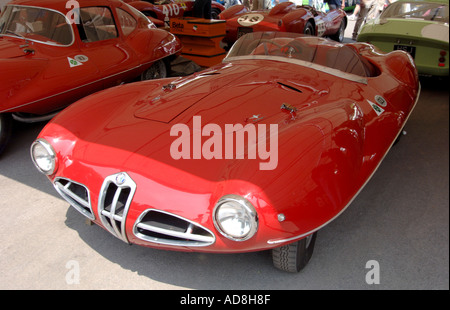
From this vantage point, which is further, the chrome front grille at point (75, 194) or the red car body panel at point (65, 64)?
the red car body panel at point (65, 64)

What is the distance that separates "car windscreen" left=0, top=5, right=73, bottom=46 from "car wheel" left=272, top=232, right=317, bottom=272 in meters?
3.16

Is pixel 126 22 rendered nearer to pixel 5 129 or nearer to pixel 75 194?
pixel 5 129

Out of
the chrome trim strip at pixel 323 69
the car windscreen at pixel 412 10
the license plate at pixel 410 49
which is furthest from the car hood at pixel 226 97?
the car windscreen at pixel 412 10

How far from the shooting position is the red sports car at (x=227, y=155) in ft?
5.66

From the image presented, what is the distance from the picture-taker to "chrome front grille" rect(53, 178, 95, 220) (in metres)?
2.07

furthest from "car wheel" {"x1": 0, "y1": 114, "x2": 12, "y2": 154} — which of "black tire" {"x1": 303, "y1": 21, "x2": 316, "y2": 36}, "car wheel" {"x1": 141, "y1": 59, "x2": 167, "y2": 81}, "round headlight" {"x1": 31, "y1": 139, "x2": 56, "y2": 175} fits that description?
"black tire" {"x1": 303, "y1": 21, "x2": 316, "y2": 36}

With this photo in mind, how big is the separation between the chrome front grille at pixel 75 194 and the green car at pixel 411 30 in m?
3.83

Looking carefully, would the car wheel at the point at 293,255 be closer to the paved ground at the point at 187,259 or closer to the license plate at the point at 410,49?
the paved ground at the point at 187,259

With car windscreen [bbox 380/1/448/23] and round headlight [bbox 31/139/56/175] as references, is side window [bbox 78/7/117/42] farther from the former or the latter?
car windscreen [bbox 380/1/448/23]

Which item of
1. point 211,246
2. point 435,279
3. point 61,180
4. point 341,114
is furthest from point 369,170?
point 61,180

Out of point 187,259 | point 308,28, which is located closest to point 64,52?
point 187,259

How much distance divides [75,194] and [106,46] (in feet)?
8.63

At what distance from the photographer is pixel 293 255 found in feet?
6.65

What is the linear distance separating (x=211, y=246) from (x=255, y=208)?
0.30 m
